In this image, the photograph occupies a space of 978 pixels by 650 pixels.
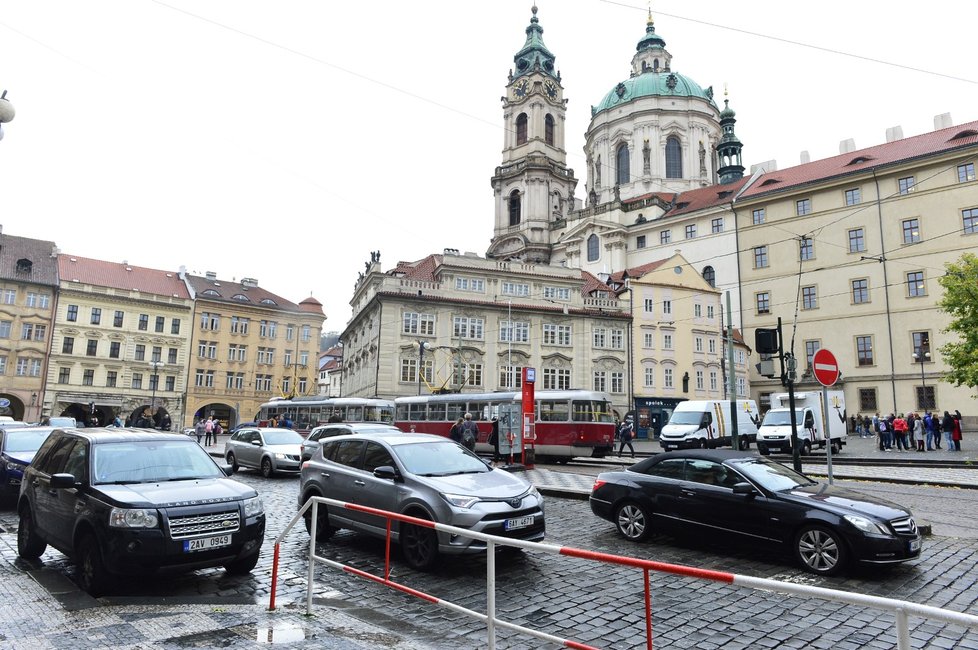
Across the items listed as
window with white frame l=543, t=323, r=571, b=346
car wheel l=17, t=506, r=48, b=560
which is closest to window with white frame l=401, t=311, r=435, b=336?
window with white frame l=543, t=323, r=571, b=346

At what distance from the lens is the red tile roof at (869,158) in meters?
54.9

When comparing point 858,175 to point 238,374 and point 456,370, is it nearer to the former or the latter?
point 456,370

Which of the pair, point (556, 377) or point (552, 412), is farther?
point (556, 377)

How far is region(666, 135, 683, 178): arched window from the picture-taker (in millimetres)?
82000

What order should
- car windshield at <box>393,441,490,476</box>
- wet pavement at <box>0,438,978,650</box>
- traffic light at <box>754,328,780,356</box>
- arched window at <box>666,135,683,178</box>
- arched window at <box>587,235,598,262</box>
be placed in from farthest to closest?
arched window at <box>666,135,683,178</box>
arched window at <box>587,235,598,262</box>
traffic light at <box>754,328,780,356</box>
car windshield at <box>393,441,490,476</box>
wet pavement at <box>0,438,978,650</box>

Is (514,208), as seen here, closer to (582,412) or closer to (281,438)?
(582,412)

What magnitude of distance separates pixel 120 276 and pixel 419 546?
227 ft

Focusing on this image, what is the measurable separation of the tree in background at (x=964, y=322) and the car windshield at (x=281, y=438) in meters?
29.3

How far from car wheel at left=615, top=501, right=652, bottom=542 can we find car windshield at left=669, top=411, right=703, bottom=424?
23193 millimetres

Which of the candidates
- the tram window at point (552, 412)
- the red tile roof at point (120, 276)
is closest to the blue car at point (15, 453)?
the tram window at point (552, 412)

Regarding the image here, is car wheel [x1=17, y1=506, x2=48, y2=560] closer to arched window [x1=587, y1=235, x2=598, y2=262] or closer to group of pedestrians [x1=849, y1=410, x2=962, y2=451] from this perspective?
group of pedestrians [x1=849, y1=410, x2=962, y2=451]

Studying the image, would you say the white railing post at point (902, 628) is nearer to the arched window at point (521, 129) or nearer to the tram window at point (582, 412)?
the tram window at point (582, 412)

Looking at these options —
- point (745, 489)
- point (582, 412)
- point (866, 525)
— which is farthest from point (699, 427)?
point (866, 525)

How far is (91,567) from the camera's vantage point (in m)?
7.19
